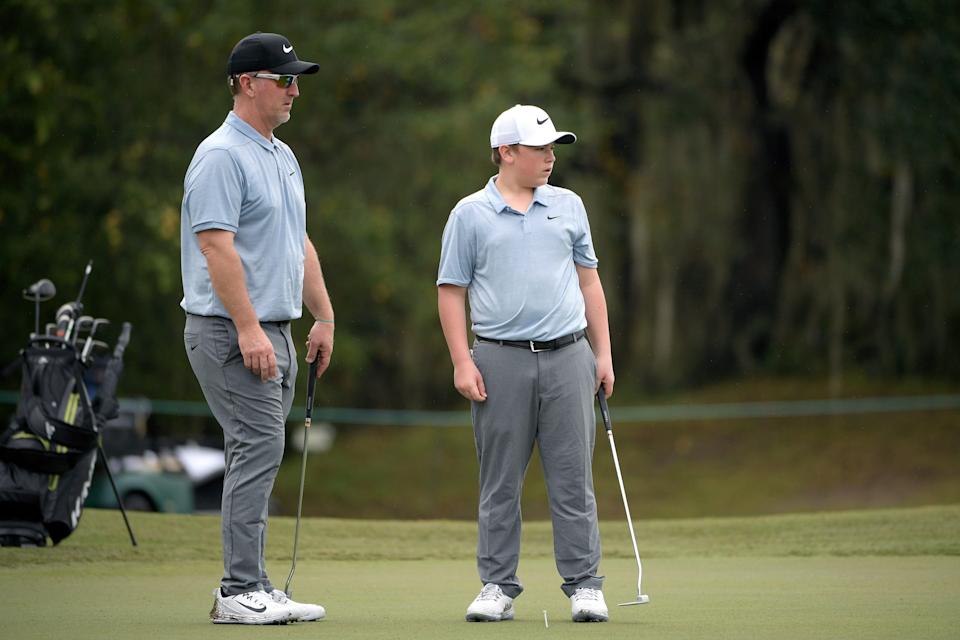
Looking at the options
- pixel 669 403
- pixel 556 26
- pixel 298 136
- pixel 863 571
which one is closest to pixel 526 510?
pixel 669 403

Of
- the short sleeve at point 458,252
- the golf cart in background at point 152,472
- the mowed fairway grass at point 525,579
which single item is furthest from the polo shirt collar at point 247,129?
the golf cart in background at point 152,472

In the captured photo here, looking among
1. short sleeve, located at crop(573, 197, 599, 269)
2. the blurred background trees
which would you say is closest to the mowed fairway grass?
short sleeve, located at crop(573, 197, 599, 269)

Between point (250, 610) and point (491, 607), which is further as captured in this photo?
point (491, 607)

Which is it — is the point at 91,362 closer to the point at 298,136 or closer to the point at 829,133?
the point at 298,136

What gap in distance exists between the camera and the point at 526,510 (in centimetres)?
1897

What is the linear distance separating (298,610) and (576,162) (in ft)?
54.2

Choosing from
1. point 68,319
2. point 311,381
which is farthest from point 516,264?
point 68,319

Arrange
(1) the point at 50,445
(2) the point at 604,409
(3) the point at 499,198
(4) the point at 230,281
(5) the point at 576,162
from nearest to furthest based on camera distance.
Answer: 1. (4) the point at 230,281
2. (3) the point at 499,198
3. (2) the point at 604,409
4. (1) the point at 50,445
5. (5) the point at 576,162

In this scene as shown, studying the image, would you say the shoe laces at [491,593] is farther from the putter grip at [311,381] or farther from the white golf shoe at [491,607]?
the putter grip at [311,381]

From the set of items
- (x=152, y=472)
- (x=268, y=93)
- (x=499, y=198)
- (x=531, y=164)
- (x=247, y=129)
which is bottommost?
(x=152, y=472)

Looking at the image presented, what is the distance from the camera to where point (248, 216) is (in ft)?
18.4

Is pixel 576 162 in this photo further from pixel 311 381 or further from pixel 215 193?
pixel 215 193

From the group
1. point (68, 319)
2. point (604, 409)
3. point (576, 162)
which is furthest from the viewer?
point (576, 162)

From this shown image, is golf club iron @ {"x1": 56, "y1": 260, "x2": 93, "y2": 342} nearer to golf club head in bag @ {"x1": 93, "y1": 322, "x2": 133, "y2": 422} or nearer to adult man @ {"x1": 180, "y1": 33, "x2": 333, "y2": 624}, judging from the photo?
golf club head in bag @ {"x1": 93, "y1": 322, "x2": 133, "y2": 422}
